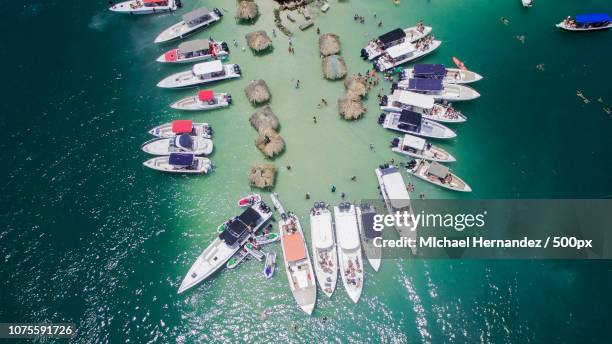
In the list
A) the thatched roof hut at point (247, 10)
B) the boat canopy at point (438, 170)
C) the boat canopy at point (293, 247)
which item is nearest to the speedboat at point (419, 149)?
the boat canopy at point (438, 170)

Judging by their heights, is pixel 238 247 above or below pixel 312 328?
above

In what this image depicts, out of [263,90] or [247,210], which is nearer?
[247,210]

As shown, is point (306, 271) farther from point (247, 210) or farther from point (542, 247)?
point (542, 247)

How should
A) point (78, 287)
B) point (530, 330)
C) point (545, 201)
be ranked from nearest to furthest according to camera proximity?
point (530, 330)
point (78, 287)
point (545, 201)

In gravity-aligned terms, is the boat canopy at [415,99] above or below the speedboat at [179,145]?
above

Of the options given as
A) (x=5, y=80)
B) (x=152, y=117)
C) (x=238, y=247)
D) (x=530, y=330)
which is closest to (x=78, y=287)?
(x=238, y=247)

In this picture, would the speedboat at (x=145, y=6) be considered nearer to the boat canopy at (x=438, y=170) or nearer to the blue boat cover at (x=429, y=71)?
the blue boat cover at (x=429, y=71)

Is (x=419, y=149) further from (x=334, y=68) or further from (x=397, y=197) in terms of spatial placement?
(x=334, y=68)
